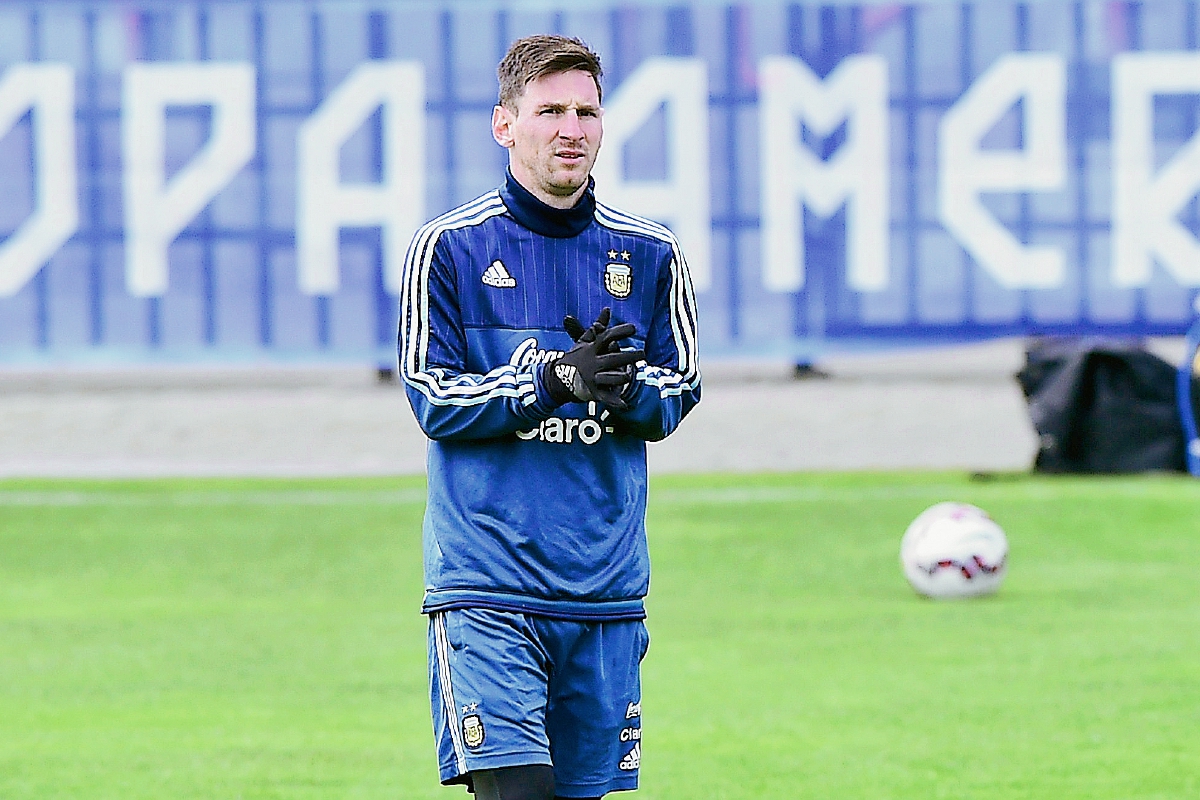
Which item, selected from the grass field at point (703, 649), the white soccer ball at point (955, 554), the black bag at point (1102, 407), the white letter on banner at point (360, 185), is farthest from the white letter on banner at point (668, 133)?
the white soccer ball at point (955, 554)

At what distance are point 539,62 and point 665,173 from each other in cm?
1358

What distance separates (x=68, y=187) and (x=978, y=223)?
735 centimetres

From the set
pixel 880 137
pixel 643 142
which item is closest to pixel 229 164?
pixel 643 142

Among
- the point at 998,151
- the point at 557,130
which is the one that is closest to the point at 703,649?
the point at 557,130

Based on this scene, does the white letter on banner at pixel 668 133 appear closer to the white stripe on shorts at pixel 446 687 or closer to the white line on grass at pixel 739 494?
the white line on grass at pixel 739 494

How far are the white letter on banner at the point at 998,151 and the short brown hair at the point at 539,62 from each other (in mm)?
13610

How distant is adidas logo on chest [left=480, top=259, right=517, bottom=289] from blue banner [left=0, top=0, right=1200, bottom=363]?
13.1m

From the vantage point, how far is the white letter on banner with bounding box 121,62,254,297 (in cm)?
1808

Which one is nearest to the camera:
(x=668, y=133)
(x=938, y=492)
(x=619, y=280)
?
(x=619, y=280)

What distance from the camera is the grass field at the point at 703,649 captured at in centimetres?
762

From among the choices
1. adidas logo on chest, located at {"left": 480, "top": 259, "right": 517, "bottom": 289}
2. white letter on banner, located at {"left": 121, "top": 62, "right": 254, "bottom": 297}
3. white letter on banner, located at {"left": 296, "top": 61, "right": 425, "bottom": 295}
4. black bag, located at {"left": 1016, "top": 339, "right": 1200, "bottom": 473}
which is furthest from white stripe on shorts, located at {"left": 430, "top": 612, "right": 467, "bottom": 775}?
white letter on banner, located at {"left": 121, "top": 62, "right": 254, "bottom": 297}

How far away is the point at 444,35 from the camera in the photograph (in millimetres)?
18375

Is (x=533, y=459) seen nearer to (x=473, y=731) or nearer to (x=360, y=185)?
(x=473, y=731)

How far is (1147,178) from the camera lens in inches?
712
